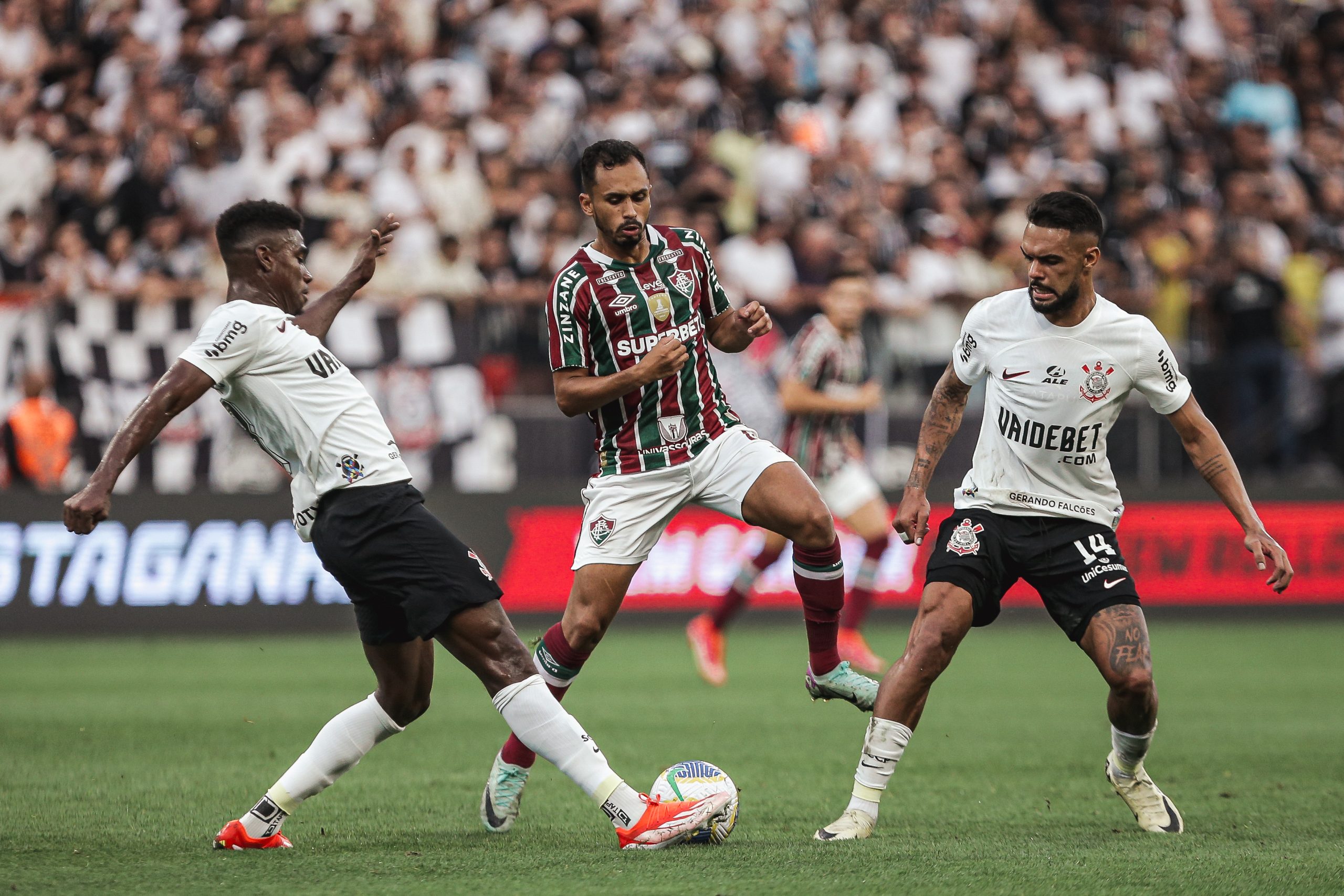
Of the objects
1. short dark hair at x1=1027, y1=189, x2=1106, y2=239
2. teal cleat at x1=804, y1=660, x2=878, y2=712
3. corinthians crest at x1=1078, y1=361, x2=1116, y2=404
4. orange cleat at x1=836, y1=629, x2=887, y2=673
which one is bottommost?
orange cleat at x1=836, y1=629, x2=887, y2=673

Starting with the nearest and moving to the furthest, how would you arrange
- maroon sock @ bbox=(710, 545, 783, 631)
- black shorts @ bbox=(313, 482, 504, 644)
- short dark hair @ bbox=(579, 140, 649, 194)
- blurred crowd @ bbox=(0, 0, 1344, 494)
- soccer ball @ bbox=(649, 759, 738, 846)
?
black shorts @ bbox=(313, 482, 504, 644) < soccer ball @ bbox=(649, 759, 738, 846) < short dark hair @ bbox=(579, 140, 649, 194) < maroon sock @ bbox=(710, 545, 783, 631) < blurred crowd @ bbox=(0, 0, 1344, 494)

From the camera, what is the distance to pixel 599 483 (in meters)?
7.17

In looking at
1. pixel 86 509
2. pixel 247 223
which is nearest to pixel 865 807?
pixel 86 509

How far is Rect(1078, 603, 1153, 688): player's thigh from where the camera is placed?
633 cm

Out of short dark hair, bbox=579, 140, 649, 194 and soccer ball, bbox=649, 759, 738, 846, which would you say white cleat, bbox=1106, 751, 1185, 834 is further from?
short dark hair, bbox=579, 140, 649, 194

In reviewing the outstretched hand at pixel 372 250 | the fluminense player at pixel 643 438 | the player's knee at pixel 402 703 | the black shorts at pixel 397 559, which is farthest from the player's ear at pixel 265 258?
the player's knee at pixel 402 703

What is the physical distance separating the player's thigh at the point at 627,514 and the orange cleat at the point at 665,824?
1.34m

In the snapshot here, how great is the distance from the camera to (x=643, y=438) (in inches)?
280

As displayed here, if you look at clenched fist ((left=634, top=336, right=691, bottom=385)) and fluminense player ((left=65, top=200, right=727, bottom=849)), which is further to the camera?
clenched fist ((left=634, top=336, right=691, bottom=385))

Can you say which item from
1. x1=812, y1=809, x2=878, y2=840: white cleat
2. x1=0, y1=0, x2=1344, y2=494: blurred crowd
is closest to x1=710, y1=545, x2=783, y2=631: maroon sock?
x1=0, y1=0, x2=1344, y2=494: blurred crowd

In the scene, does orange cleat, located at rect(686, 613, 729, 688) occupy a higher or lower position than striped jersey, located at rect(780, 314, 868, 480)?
lower

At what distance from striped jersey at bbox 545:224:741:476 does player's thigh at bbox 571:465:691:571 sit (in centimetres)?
6

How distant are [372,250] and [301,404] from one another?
44.5 inches

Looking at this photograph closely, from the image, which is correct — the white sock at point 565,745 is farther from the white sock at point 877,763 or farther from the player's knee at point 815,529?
the player's knee at point 815,529
